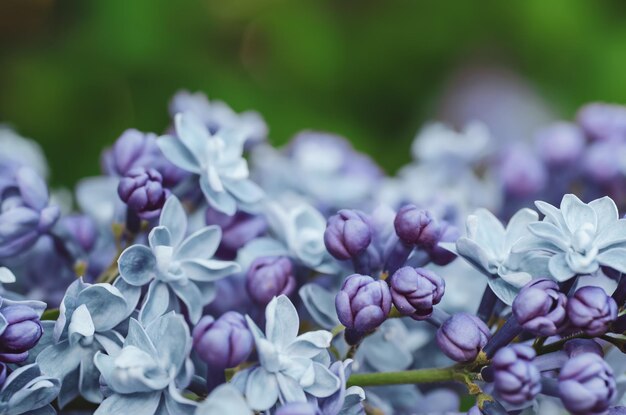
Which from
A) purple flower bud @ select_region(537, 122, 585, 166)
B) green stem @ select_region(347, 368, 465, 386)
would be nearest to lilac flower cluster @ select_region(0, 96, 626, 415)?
green stem @ select_region(347, 368, 465, 386)

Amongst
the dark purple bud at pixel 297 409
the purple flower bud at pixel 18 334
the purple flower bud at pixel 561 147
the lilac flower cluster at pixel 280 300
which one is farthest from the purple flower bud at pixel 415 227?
the purple flower bud at pixel 561 147

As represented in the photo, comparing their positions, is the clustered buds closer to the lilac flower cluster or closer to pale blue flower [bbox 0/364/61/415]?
the lilac flower cluster

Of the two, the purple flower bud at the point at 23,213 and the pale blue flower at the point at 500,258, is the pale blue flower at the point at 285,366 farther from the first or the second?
the purple flower bud at the point at 23,213

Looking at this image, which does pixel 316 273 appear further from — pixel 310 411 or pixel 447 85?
pixel 447 85

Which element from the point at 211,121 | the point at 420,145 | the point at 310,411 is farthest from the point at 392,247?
the point at 420,145

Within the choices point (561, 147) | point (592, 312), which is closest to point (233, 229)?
point (592, 312)

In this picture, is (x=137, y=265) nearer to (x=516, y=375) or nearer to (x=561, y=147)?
(x=516, y=375)
